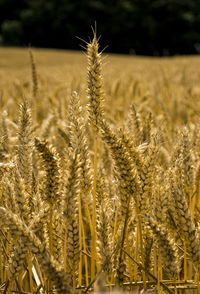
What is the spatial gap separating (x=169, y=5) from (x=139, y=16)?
3.52 meters

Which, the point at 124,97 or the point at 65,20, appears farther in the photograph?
the point at 65,20

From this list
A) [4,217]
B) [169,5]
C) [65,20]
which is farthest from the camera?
[169,5]

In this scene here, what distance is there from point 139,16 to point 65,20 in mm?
7696

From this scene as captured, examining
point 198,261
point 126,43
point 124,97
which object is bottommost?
point 198,261

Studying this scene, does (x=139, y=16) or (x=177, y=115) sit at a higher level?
(x=139, y=16)

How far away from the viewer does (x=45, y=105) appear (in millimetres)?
2777

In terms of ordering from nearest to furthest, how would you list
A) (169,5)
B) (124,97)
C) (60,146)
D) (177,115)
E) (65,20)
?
(60,146) < (177,115) < (124,97) < (65,20) < (169,5)

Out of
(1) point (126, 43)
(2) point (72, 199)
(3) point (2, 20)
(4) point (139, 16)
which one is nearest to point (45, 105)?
(2) point (72, 199)

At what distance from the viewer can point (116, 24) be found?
37406 mm

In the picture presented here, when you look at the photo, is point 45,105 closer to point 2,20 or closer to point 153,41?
point 153,41

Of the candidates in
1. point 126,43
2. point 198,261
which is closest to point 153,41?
point 126,43

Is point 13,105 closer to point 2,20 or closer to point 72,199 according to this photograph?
point 72,199

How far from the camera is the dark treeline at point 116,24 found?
36.3m

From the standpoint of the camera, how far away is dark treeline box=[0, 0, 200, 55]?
36344 mm
